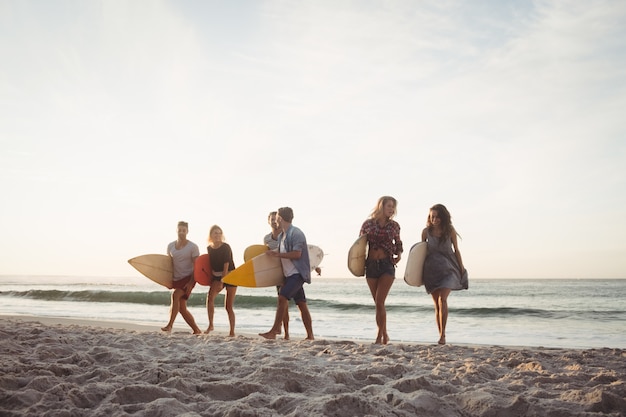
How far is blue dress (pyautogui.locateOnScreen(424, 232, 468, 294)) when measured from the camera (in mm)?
6273

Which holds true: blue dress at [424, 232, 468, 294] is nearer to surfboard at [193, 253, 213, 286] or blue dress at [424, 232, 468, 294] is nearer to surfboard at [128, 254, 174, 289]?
surfboard at [193, 253, 213, 286]

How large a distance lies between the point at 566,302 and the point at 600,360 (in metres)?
18.9

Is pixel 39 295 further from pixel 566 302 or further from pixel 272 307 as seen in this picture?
pixel 566 302

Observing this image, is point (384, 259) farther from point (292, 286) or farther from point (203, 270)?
point (203, 270)

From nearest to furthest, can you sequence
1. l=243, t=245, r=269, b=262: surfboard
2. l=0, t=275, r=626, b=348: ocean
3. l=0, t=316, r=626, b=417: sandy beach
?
l=0, t=316, r=626, b=417: sandy beach < l=243, t=245, r=269, b=262: surfboard < l=0, t=275, r=626, b=348: ocean

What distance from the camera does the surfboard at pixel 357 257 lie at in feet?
21.6

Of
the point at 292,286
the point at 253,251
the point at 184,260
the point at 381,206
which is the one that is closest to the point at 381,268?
the point at 381,206

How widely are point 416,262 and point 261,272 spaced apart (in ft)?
6.69

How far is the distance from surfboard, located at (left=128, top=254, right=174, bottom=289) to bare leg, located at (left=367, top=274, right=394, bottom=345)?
3503 mm

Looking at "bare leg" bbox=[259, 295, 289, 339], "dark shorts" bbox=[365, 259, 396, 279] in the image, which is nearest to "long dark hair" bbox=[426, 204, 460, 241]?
"dark shorts" bbox=[365, 259, 396, 279]

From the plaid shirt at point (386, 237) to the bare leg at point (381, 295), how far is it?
271mm

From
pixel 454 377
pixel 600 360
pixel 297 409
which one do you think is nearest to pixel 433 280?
pixel 600 360

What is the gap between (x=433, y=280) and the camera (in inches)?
251

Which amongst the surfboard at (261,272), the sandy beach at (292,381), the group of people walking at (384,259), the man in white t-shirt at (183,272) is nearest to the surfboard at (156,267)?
the man in white t-shirt at (183,272)
